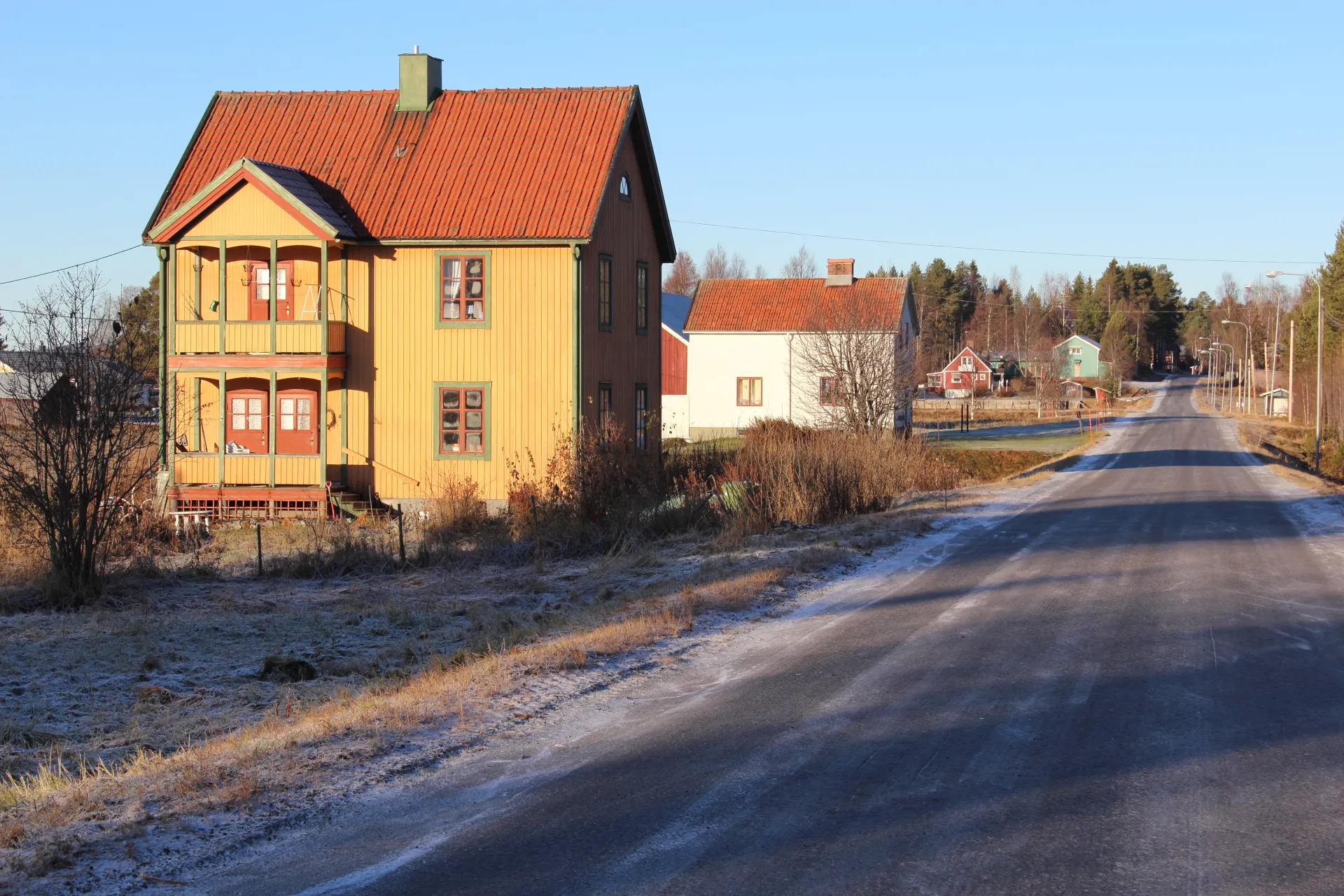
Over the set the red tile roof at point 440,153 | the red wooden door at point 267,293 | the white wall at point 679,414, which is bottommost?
the white wall at point 679,414

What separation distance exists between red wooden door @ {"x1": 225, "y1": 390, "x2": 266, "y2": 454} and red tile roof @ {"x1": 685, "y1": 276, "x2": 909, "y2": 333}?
28721 mm

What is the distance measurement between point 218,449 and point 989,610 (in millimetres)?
18832

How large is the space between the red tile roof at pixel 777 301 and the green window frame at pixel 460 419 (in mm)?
27420

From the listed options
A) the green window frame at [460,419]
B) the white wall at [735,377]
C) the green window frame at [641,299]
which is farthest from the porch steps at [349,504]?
the white wall at [735,377]

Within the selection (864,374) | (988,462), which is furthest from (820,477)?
(988,462)

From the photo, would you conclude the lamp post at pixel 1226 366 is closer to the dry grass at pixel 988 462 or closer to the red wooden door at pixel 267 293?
the dry grass at pixel 988 462

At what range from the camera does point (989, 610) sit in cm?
1178

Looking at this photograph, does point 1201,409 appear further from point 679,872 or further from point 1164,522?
point 679,872

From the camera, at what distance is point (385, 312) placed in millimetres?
25266

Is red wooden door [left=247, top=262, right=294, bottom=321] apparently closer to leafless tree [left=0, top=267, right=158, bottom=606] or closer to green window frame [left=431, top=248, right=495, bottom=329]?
green window frame [left=431, top=248, right=495, bottom=329]

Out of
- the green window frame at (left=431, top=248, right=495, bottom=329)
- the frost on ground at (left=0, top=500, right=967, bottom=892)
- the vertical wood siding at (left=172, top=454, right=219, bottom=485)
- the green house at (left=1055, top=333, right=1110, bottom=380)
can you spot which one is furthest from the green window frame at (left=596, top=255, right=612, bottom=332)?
the green house at (left=1055, top=333, right=1110, bottom=380)

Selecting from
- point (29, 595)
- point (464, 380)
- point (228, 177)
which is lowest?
point (29, 595)

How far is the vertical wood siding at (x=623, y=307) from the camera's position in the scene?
25.5m

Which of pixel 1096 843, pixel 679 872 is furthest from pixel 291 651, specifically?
pixel 1096 843
